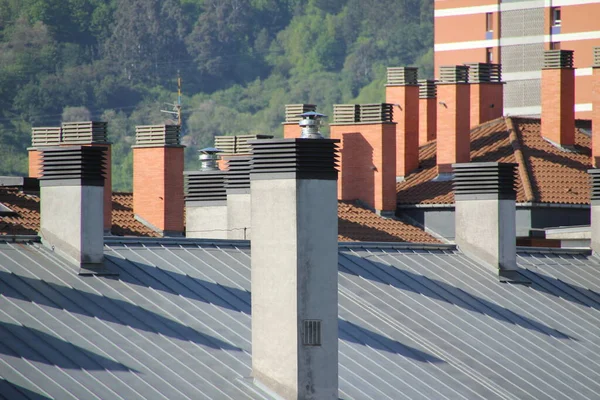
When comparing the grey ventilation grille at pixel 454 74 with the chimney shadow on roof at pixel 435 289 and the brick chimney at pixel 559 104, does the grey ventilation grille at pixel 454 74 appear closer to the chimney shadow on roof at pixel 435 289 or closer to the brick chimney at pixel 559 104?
the brick chimney at pixel 559 104

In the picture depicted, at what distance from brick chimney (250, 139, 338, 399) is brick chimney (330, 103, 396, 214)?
111ft

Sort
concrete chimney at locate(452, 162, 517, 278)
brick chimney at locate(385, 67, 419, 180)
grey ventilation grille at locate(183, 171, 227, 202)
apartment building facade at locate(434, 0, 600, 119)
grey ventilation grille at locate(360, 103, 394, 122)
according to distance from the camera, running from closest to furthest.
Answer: concrete chimney at locate(452, 162, 517, 278) → grey ventilation grille at locate(183, 171, 227, 202) → grey ventilation grille at locate(360, 103, 394, 122) → brick chimney at locate(385, 67, 419, 180) → apartment building facade at locate(434, 0, 600, 119)

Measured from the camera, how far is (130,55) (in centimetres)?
17838

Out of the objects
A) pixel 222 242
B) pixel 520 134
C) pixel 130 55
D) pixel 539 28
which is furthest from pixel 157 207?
pixel 130 55

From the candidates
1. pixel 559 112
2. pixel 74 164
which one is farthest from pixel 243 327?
pixel 559 112

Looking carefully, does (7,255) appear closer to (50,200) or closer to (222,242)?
(50,200)

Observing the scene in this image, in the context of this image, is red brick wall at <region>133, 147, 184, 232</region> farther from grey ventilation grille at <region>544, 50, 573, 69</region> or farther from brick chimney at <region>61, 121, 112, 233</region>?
grey ventilation grille at <region>544, 50, 573, 69</region>

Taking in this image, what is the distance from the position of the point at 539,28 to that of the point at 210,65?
97.6 meters

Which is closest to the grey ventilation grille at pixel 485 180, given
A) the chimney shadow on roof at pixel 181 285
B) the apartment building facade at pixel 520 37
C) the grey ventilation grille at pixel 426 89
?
the chimney shadow on roof at pixel 181 285

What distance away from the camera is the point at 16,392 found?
68.4 feet

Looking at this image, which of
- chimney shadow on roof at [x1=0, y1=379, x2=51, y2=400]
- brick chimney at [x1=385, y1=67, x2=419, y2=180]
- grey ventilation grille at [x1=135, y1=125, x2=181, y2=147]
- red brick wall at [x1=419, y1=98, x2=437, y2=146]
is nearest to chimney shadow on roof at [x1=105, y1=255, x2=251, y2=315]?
chimney shadow on roof at [x1=0, y1=379, x2=51, y2=400]

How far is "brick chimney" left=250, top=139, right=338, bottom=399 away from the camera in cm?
2225

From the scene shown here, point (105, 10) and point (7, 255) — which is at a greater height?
point (105, 10)

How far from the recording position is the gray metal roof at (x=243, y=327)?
73.3 feet
